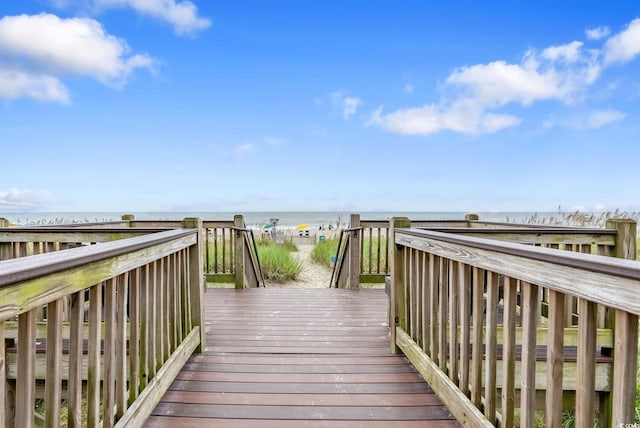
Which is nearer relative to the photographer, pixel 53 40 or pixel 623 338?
pixel 623 338

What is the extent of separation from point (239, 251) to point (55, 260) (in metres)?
4.61

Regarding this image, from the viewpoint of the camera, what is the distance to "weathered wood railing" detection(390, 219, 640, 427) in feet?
3.24

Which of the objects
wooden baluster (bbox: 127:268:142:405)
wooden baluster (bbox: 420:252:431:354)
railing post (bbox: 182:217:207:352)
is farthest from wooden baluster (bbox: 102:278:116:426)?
wooden baluster (bbox: 420:252:431:354)

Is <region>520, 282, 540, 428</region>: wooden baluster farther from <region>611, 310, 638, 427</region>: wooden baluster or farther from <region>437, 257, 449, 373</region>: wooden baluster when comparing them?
<region>437, 257, 449, 373</region>: wooden baluster

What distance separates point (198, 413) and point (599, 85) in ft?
74.8

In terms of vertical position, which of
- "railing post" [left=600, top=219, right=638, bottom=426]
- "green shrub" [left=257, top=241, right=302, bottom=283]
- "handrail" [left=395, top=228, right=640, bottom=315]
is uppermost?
"handrail" [left=395, top=228, right=640, bottom=315]

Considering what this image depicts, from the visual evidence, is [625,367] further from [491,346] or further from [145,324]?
[145,324]

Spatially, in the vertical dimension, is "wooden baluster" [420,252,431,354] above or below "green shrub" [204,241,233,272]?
above

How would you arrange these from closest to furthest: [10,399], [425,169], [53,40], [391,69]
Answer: [10,399], [53,40], [391,69], [425,169]

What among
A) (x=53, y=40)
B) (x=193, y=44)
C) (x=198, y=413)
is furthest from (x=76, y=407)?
(x=193, y=44)

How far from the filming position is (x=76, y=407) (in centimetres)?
133

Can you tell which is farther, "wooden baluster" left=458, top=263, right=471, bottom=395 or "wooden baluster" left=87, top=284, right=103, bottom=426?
"wooden baluster" left=458, top=263, right=471, bottom=395

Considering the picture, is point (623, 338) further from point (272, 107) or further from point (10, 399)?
point (272, 107)

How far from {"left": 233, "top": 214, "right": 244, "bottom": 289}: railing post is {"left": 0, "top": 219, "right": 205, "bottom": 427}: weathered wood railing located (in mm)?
2603
